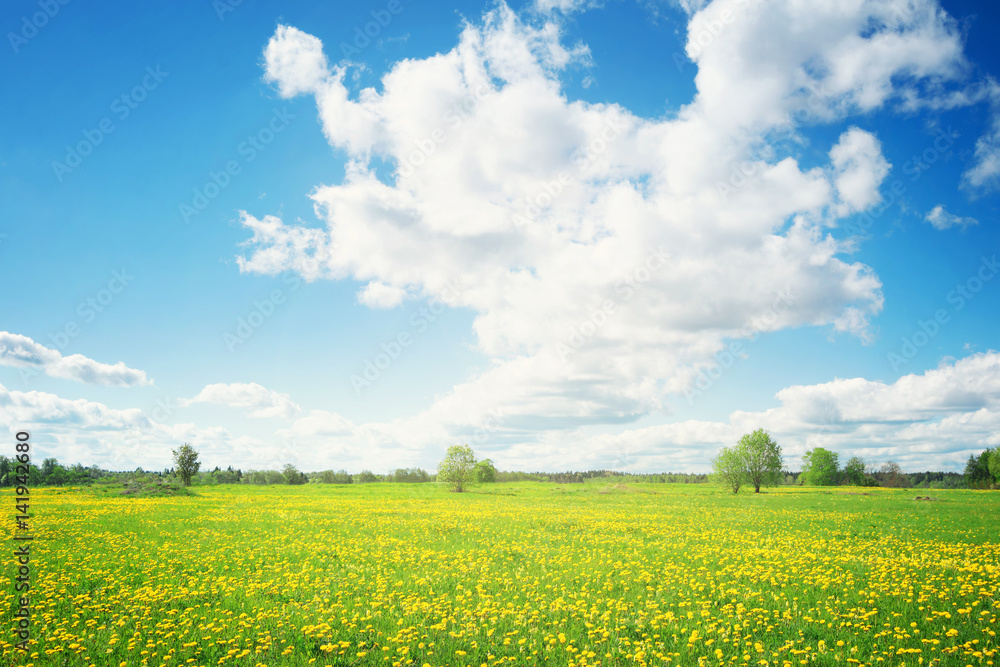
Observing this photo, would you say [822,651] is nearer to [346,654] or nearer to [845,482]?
[346,654]

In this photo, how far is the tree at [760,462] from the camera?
3369 inches

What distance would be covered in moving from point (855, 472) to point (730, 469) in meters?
78.2

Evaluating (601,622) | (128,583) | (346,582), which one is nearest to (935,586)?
(601,622)

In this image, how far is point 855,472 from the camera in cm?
13438

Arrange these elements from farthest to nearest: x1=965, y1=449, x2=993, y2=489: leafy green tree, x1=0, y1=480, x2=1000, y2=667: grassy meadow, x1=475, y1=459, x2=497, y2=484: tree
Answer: x1=475, y1=459, x2=497, y2=484: tree, x1=965, y1=449, x2=993, y2=489: leafy green tree, x1=0, y1=480, x2=1000, y2=667: grassy meadow

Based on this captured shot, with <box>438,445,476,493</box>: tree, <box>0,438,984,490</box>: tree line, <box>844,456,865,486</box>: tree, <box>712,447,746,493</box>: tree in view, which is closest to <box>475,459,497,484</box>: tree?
<box>0,438,984,490</box>: tree line

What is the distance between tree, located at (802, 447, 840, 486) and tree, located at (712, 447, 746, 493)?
186 ft

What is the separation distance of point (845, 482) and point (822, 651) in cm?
15898

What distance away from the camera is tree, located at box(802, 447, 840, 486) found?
12544 cm

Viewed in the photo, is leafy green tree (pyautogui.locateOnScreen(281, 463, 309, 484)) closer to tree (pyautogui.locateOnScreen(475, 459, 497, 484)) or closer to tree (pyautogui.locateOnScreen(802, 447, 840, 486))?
tree (pyautogui.locateOnScreen(475, 459, 497, 484))

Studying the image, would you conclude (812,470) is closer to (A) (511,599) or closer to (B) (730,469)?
(B) (730,469)

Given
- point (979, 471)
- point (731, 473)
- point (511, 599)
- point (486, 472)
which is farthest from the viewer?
point (486, 472)

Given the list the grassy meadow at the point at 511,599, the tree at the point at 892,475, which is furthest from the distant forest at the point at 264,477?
the grassy meadow at the point at 511,599

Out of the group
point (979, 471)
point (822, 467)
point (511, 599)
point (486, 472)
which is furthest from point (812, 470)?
point (511, 599)
